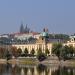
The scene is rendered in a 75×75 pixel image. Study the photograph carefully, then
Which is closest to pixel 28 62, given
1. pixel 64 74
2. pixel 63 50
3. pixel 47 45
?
pixel 63 50

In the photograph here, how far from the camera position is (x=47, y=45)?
129 m

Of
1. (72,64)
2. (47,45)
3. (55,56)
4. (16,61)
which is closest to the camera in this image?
(72,64)

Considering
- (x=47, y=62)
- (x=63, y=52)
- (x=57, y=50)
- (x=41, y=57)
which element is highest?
(x=57, y=50)

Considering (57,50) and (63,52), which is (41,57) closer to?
(57,50)

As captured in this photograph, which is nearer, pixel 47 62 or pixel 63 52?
pixel 63 52

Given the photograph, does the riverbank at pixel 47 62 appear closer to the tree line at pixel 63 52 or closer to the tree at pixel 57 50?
the tree line at pixel 63 52

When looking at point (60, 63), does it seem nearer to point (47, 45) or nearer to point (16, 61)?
point (16, 61)

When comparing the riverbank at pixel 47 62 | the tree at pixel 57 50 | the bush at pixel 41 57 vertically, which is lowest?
the riverbank at pixel 47 62

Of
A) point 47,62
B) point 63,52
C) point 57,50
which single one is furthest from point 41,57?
point 63,52

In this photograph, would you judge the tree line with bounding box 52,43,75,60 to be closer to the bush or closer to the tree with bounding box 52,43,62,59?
the tree with bounding box 52,43,62,59

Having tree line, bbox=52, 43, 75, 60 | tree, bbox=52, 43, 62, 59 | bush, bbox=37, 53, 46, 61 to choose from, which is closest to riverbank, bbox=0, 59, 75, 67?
bush, bbox=37, 53, 46, 61

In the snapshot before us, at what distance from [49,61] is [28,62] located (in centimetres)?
635

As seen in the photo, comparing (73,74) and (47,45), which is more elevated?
(47,45)

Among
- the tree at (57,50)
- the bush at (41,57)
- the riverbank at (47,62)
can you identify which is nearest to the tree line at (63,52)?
the tree at (57,50)
